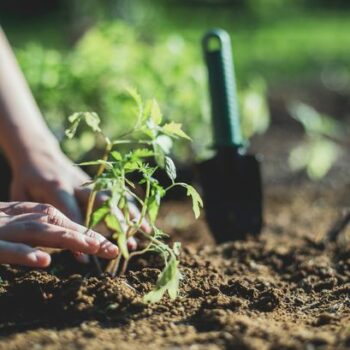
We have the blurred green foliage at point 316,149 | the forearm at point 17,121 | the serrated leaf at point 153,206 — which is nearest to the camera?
the serrated leaf at point 153,206

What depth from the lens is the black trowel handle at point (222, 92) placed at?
A: 2.96 m

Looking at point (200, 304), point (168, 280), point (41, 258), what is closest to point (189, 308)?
point (200, 304)

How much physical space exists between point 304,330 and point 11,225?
0.83 metres

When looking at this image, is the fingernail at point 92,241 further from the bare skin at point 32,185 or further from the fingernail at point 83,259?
the fingernail at point 83,259

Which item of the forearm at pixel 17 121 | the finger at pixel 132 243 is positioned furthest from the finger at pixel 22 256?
the forearm at pixel 17 121

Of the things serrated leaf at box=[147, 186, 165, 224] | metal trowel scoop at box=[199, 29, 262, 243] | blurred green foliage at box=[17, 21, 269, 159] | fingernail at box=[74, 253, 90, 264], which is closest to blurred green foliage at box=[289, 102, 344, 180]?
blurred green foliage at box=[17, 21, 269, 159]

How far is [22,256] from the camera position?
1883 mm

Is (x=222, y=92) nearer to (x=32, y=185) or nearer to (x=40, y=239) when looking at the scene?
(x=32, y=185)

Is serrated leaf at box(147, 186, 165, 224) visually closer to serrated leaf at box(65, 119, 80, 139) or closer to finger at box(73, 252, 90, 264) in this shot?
serrated leaf at box(65, 119, 80, 139)

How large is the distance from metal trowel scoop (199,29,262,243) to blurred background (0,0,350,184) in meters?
0.10

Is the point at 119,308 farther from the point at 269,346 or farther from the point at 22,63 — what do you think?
the point at 22,63

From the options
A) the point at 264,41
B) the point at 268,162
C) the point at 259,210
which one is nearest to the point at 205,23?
the point at 264,41

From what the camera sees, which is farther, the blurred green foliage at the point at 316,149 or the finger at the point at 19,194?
the blurred green foliage at the point at 316,149

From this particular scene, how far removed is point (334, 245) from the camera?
2807mm
